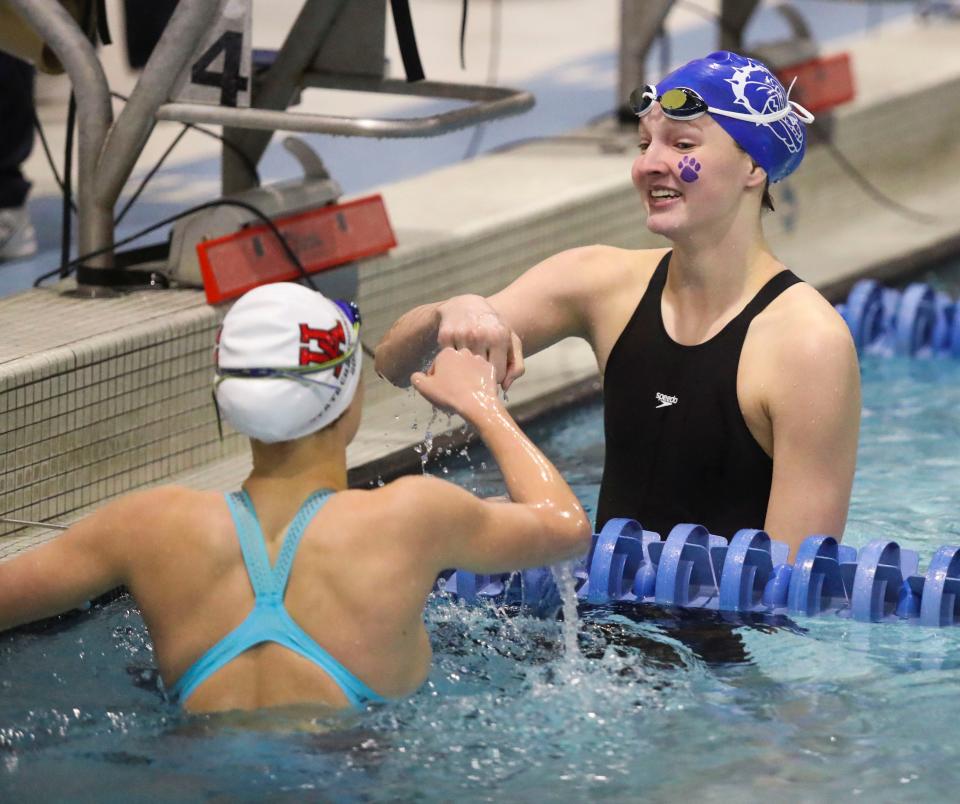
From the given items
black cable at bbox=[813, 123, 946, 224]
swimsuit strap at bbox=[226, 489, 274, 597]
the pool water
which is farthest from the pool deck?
swimsuit strap at bbox=[226, 489, 274, 597]

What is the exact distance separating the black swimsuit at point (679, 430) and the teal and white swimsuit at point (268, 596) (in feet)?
3.55

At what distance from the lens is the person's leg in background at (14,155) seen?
6383 millimetres

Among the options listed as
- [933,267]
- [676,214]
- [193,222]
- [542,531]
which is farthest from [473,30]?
[542,531]

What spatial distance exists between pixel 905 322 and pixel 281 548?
14.2 feet

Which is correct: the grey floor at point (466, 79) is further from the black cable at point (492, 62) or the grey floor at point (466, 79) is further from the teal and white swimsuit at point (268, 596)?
the teal and white swimsuit at point (268, 596)

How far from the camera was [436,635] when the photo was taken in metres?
3.54

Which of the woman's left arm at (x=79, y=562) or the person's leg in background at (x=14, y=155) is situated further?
the person's leg in background at (x=14, y=155)

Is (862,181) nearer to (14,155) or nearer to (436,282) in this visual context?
(436,282)

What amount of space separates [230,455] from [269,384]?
102 inches

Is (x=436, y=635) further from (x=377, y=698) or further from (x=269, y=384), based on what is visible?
(x=269, y=384)

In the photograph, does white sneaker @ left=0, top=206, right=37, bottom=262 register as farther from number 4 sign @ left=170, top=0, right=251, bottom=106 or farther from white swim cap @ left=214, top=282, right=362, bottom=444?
white swim cap @ left=214, top=282, right=362, bottom=444

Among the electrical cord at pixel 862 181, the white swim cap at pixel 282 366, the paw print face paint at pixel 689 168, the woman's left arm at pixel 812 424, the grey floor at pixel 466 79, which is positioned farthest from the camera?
the electrical cord at pixel 862 181

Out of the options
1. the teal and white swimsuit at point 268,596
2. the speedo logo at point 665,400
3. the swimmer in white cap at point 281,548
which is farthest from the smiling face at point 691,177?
the teal and white swimsuit at point 268,596

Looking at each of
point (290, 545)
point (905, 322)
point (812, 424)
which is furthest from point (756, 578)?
point (905, 322)
